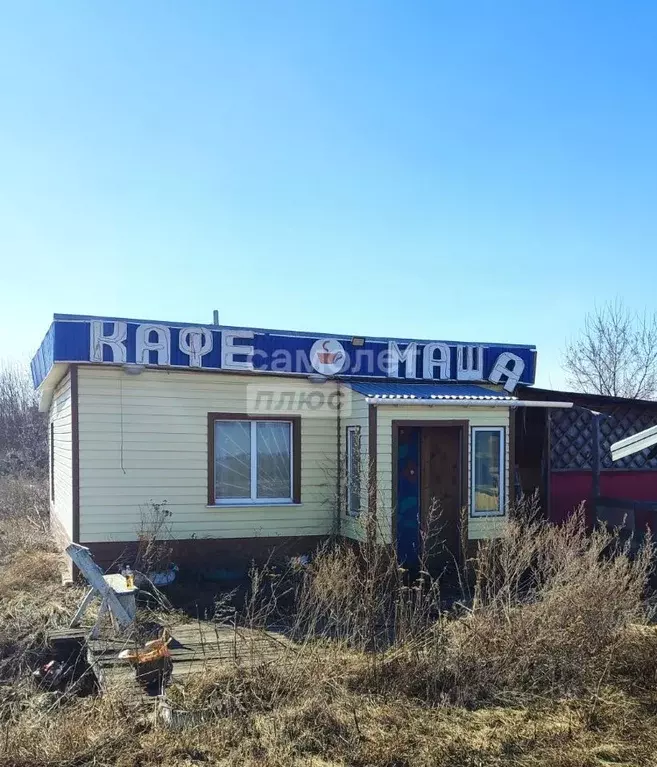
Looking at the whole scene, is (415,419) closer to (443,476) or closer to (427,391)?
(427,391)

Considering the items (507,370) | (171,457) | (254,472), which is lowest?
(254,472)

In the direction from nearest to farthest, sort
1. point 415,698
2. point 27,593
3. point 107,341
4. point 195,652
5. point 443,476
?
point 415,698, point 195,652, point 27,593, point 107,341, point 443,476

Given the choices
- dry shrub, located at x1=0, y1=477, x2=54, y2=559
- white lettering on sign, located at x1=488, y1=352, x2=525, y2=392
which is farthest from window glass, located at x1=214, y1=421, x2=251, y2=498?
white lettering on sign, located at x1=488, y1=352, x2=525, y2=392

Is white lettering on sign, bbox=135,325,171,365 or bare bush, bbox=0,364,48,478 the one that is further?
bare bush, bbox=0,364,48,478

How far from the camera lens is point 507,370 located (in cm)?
1159

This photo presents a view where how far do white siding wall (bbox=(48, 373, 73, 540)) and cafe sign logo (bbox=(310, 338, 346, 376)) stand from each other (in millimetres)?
3512

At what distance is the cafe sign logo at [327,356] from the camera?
10609 mm

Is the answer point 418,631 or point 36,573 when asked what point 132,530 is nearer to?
point 36,573

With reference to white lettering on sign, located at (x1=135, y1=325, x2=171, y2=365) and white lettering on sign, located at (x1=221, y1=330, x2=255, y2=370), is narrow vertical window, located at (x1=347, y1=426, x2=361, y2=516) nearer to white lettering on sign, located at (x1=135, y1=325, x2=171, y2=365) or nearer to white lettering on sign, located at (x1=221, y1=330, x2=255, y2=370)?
white lettering on sign, located at (x1=221, y1=330, x2=255, y2=370)

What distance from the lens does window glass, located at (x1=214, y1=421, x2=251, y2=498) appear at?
33.8 feet

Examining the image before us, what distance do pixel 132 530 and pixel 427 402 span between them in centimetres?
445

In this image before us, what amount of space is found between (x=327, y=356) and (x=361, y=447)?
58.9 inches

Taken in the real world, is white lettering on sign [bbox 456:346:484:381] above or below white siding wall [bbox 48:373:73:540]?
above

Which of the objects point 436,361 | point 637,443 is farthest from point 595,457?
point 637,443
